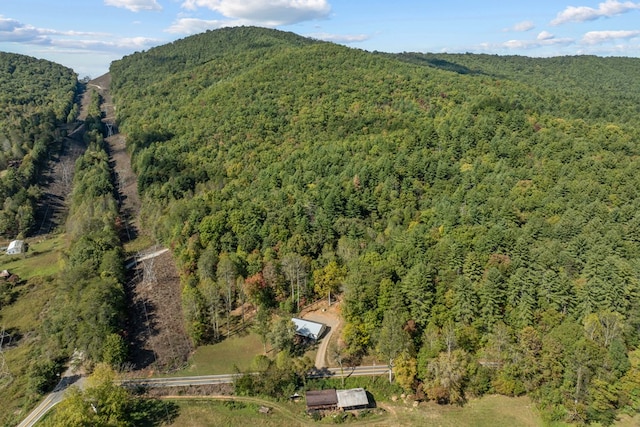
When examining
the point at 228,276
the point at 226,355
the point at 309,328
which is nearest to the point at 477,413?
the point at 309,328

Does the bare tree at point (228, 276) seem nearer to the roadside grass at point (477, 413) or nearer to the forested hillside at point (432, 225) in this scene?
the forested hillside at point (432, 225)

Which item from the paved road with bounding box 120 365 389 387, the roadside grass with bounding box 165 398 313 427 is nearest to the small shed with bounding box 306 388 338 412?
the roadside grass with bounding box 165 398 313 427

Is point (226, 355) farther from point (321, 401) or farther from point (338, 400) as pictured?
point (338, 400)

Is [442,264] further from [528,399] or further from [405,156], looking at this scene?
[405,156]

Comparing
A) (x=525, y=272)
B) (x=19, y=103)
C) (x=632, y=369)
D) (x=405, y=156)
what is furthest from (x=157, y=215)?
(x=19, y=103)

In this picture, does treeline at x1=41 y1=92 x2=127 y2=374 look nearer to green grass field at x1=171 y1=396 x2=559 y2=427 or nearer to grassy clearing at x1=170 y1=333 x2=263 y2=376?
grassy clearing at x1=170 y1=333 x2=263 y2=376
